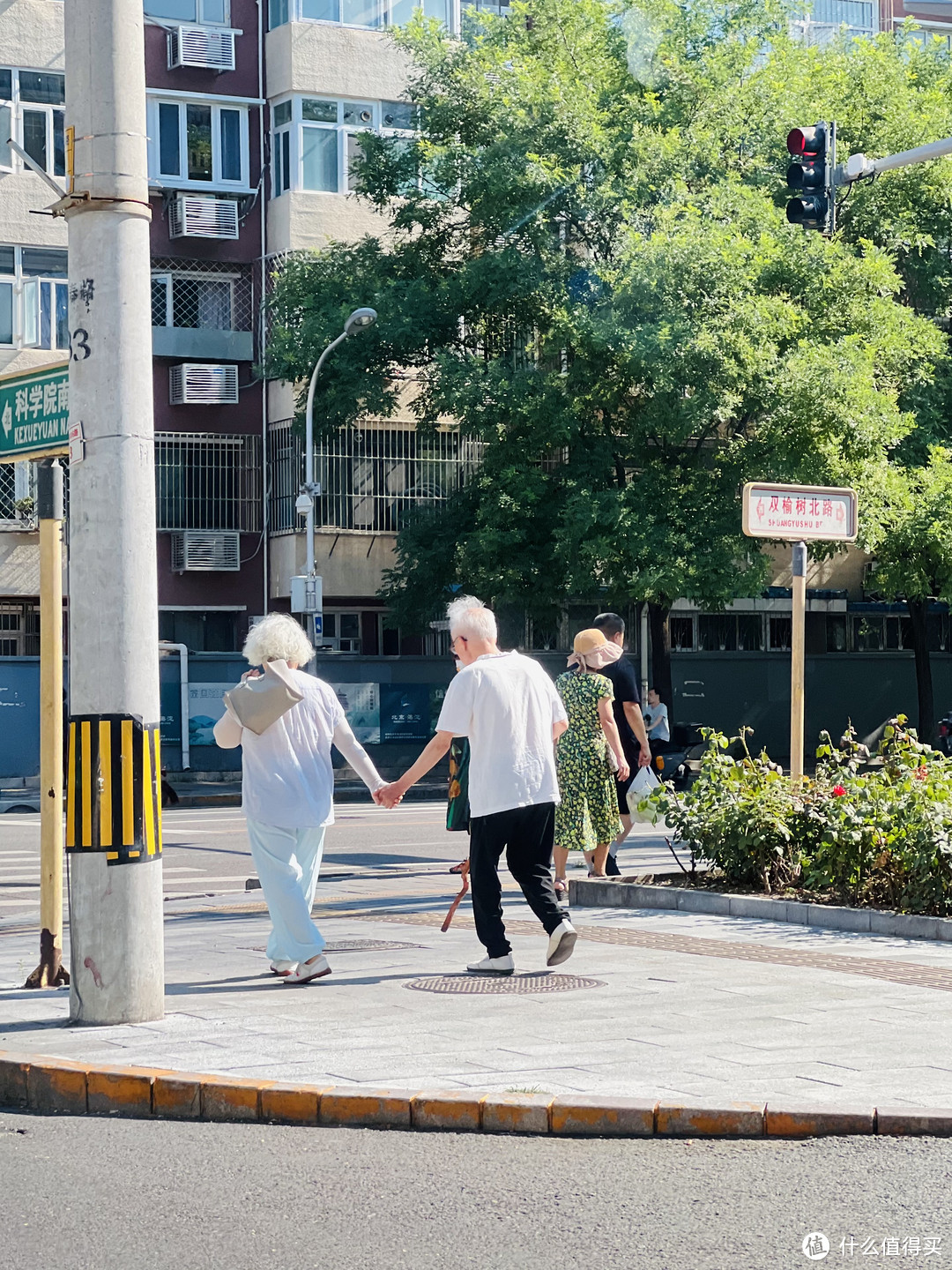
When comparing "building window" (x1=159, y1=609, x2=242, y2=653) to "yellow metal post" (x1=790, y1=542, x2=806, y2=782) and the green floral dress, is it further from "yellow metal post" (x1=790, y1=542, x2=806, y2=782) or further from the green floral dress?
the green floral dress

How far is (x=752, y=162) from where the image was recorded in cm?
3334

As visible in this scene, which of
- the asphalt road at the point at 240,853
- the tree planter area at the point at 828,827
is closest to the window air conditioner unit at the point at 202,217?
the asphalt road at the point at 240,853

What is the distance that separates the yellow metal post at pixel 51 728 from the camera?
8.90 m

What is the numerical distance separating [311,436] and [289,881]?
25147 millimetres

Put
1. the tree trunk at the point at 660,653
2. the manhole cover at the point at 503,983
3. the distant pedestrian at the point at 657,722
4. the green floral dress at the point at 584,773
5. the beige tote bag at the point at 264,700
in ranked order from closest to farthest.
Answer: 1. the manhole cover at the point at 503,983
2. the beige tote bag at the point at 264,700
3. the green floral dress at the point at 584,773
4. the distant pedestrian at the point at 657,722
5. the tree trunk at the point at 660,653

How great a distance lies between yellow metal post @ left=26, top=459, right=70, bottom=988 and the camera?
890cm

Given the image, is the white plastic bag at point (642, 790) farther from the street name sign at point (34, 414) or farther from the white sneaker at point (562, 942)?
the street name sign at point (34, 414)

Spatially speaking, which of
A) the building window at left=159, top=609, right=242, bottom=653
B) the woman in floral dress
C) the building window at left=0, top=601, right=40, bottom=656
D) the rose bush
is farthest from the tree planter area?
the building window at left=159, top=609, right=242, bottom=653

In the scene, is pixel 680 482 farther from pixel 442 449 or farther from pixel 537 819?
pixel 537 819

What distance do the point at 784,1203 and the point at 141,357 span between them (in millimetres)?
4510

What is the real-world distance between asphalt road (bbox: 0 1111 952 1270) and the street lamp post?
26.2 m

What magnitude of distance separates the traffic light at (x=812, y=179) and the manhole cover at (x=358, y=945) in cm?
747

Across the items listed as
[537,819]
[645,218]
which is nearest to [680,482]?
[645,218]

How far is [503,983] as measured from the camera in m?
8.77
